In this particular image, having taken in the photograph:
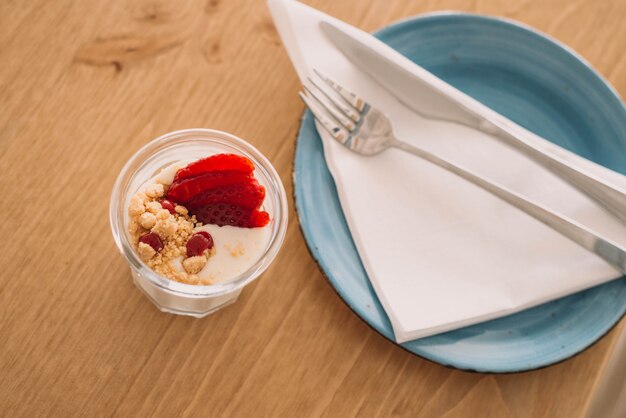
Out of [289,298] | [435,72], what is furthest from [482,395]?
[435,72]

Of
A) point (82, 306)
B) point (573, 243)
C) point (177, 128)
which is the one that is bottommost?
point (82, 306)

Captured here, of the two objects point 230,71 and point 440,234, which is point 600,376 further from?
point 230,71

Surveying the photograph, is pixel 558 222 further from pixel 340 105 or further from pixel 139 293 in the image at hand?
pixel 139 293

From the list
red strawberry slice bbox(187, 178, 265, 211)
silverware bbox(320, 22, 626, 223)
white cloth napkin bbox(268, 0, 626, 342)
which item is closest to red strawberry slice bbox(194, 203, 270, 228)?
red strawberry slice bbox(187, 178, 265, 211)

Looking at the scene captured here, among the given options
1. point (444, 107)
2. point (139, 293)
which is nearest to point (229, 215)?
point (139, 293)

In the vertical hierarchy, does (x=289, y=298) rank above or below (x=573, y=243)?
below

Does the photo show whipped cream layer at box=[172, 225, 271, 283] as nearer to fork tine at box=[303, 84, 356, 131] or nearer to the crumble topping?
the crumble topping
